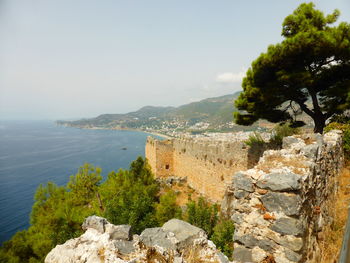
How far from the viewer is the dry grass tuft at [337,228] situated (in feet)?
11.9

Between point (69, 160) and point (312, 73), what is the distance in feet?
219

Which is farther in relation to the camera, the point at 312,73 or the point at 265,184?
the point at 312,73

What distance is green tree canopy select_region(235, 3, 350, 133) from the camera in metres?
7.42

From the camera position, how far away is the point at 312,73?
27.8 ft

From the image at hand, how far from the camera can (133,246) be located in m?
2.38

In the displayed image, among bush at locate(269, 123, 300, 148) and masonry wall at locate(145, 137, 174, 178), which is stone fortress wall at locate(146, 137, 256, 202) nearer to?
masonry wall at locate(145, 137, 174, 178)

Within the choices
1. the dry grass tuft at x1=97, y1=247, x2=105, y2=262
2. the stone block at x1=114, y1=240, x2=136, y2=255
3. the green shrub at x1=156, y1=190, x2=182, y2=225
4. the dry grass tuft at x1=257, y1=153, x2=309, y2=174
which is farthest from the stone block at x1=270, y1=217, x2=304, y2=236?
the green shrub at x1=156, y1=190, x2=182, y2=225

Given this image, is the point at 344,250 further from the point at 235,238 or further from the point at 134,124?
the point at 134,124

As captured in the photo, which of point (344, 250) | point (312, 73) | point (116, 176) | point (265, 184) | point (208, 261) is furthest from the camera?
point (116, 176)

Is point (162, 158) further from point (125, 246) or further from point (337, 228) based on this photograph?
point (125, 246)

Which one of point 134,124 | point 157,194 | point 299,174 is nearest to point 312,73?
point 299,174

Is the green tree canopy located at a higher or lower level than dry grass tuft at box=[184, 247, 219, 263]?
higher

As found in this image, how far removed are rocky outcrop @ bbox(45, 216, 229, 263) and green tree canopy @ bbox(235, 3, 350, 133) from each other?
281 inches

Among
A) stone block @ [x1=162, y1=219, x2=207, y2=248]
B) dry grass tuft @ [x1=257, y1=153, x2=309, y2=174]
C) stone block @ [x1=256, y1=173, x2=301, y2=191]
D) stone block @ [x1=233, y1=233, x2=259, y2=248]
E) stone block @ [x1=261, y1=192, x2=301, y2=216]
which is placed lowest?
stone block @ [x1=233, y1=233, x2=259, y2=248]
